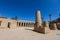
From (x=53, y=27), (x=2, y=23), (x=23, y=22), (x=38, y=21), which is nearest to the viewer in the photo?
(x=38, y=21)

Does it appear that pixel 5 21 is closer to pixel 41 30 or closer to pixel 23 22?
pixel 23 22

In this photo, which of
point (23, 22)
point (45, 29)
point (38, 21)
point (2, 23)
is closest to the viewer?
point (45, 29)

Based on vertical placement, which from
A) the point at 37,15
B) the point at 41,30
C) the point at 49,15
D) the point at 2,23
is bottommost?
the point at 41,30

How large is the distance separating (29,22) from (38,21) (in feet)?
76.2

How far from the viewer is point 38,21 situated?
23109 millimetres

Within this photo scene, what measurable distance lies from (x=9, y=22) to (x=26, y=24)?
51.9 feet

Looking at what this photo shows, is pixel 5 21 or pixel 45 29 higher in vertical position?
pixel 5 21

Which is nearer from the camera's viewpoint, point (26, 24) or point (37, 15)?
point (37, 15)

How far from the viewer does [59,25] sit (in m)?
29.8

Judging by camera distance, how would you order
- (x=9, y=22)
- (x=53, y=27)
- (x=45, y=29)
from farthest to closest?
(x=9, y=22)
(x=53, y=27)
(x=45, y=29)

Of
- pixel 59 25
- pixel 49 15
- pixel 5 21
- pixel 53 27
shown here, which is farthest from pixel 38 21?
pixel 49 15

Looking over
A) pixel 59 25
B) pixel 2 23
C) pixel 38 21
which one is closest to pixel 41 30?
pixel 38 21

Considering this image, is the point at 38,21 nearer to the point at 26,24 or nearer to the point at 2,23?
the point at 2,23

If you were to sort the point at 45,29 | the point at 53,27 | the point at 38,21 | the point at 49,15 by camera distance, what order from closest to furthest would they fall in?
1. the point at 45,29
2. the point at 38,21
3. the point at 53,27
4. the point at 49,15
